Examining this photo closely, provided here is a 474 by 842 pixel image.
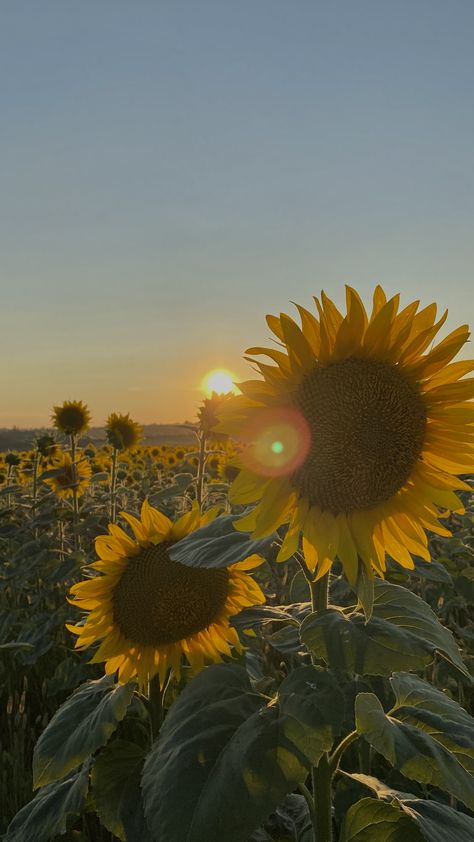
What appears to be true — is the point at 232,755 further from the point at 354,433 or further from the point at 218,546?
the point at 354,433

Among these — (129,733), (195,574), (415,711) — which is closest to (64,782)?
(195,574)

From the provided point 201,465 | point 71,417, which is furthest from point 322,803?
point 71,417

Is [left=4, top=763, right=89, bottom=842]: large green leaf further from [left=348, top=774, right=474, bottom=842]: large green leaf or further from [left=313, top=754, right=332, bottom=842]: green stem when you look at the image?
[left=348, top=774, right=474, bottom=842]: large green leaf

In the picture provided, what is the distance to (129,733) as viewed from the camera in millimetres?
3895

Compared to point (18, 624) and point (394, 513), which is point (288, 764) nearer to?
point (394, 513)

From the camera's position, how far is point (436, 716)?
1744mm

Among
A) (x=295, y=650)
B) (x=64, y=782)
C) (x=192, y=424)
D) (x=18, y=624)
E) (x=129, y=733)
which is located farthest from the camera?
(x=18, y=624)

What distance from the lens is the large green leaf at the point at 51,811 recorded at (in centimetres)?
205

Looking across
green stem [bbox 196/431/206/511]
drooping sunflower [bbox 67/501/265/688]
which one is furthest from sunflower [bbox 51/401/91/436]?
drooping sunflower [bbox 67/501/265/688]

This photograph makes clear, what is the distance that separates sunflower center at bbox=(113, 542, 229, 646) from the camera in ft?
7.59

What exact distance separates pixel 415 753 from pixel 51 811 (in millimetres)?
1201

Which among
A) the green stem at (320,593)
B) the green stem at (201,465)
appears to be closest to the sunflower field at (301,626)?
the green stem at (320,593)

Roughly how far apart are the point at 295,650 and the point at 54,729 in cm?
79

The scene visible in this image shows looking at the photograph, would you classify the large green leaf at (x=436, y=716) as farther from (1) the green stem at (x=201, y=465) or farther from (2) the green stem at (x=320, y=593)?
(1) the green stem at (x=201, y=465)
